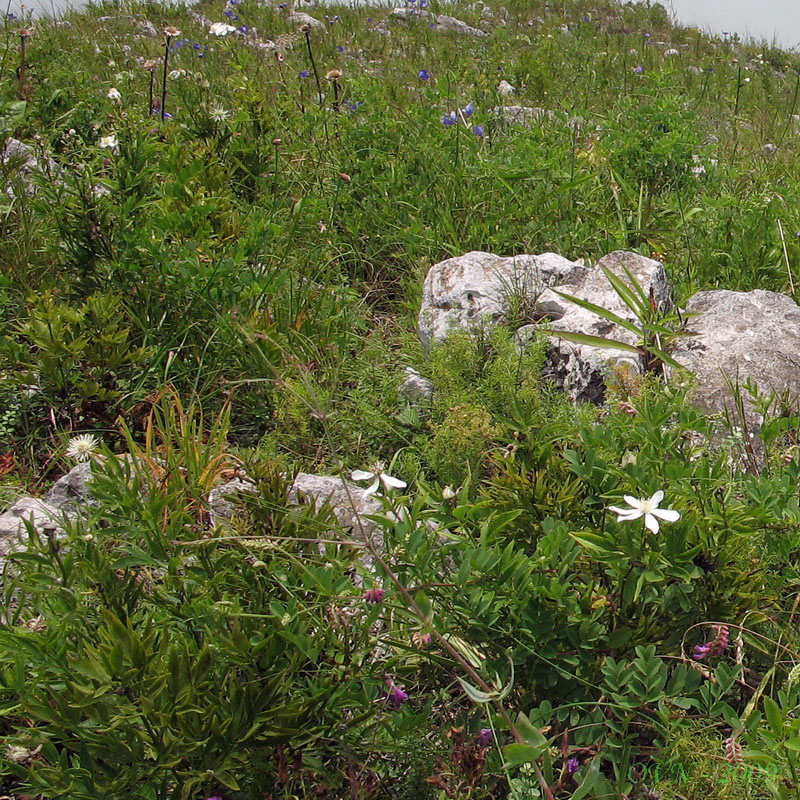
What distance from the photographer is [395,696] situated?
183 centimetres

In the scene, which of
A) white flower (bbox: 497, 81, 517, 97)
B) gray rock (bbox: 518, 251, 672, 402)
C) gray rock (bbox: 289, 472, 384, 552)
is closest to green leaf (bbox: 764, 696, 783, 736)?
gray rock (bbox: 289, 472, 384, 552)

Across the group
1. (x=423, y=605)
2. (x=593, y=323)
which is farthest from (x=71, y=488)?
(x=593, y=323)

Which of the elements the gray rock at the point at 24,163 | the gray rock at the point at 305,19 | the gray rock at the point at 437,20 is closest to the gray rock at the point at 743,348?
the gray rock at the point at 24,163

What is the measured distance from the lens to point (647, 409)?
204cm

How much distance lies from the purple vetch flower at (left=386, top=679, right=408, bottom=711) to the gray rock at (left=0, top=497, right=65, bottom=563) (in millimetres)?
1011

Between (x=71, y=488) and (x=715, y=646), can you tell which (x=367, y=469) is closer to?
(x=71, y=488)

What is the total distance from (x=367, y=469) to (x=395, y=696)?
3.58ft

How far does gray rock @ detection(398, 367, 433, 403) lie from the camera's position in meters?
3.09

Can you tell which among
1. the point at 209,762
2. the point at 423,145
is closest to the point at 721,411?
the point at 209,762

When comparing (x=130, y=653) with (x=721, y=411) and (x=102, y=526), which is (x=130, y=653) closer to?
(x=102, y=526)

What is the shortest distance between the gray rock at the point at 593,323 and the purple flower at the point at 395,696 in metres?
1.46

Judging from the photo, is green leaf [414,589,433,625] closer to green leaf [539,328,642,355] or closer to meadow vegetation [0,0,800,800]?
meadow vegetation [0,0,800,800]

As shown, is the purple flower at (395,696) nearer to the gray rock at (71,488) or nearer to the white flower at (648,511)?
the white flower at (648,511)

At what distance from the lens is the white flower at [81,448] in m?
2.61
